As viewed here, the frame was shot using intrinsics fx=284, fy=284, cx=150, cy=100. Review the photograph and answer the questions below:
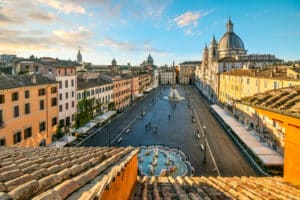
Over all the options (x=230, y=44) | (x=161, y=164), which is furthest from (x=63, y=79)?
(x=230, y=44)

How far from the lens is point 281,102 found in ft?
26.5

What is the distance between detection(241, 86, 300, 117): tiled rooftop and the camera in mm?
7255

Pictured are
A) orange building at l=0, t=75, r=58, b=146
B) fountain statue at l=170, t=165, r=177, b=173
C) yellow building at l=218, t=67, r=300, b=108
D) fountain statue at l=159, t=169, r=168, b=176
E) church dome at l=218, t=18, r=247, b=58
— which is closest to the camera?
fountain statue at l=159, t=169, r=168, b=176

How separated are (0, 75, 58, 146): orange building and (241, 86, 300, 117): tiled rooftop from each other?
86.9 feet

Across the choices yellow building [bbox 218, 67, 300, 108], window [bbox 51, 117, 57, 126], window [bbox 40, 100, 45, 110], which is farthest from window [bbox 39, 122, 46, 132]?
Result: yellow building [bbox 218, 67, 300, 108]

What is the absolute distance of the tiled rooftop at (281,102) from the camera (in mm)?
7255

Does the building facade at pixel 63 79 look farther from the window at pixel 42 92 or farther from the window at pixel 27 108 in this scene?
the window at pixel 27 108

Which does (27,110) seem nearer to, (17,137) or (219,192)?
(17,137)

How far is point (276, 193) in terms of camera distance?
757cm

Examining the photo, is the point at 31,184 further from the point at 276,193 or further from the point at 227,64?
the point at 227,64

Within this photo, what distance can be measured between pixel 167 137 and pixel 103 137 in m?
10.1

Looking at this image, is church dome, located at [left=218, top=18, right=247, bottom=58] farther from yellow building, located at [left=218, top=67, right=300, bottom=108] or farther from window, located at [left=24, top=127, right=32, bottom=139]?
window, located at [left=24, top=127, right=32, bottom=139]

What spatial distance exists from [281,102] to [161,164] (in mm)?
20077

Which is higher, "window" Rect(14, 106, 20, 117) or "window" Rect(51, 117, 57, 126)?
"window" Rect(14, 106, 20, 117)
